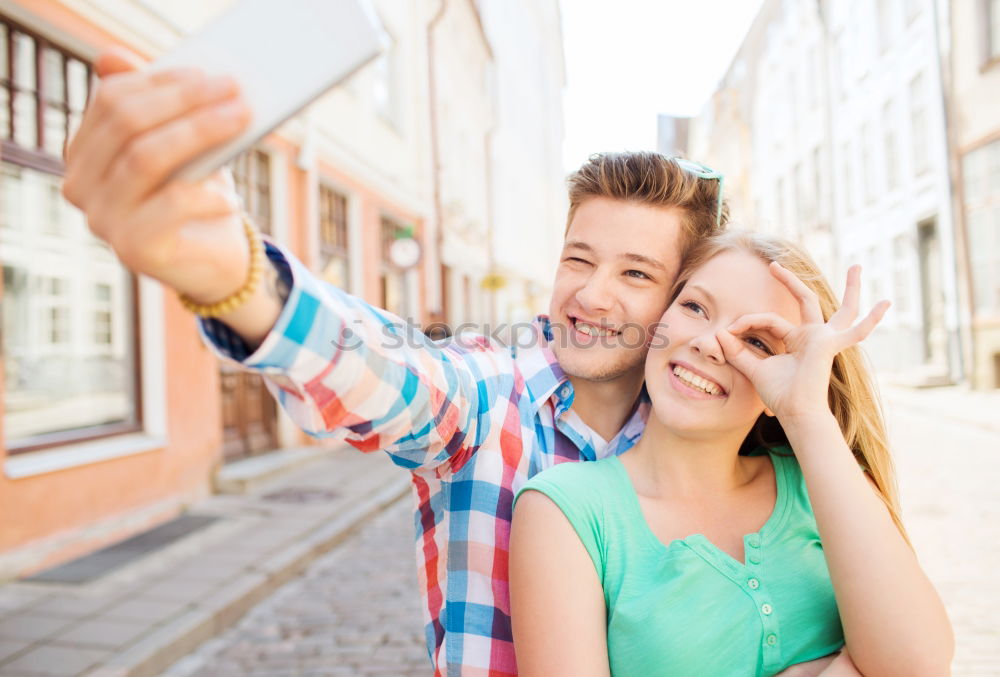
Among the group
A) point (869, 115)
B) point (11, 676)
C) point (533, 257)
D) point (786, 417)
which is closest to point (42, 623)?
point (11, 676)

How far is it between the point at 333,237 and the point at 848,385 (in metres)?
9.57

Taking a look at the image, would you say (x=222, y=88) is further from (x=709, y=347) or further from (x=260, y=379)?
(x=260, y=379)

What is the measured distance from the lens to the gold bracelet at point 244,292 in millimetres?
853

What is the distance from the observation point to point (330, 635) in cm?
389

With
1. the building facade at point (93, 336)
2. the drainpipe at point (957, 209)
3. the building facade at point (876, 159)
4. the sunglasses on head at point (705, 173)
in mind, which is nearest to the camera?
the sunglasses on head at point (705, 173)

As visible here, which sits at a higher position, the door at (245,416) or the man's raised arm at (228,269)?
the man's raised arm at (228,269)

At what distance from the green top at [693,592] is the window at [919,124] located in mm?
16340

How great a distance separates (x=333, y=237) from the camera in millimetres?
10484

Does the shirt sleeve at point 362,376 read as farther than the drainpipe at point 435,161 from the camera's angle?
No

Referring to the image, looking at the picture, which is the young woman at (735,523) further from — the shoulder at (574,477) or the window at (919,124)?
the window at (919,124)

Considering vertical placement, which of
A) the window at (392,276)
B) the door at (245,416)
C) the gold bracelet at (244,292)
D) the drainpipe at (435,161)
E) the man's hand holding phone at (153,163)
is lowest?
the door at (245,416)

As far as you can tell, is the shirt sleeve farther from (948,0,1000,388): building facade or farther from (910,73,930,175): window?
(910,73,930,175): window

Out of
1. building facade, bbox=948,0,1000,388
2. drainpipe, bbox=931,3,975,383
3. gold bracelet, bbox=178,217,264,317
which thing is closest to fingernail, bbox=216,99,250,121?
gold bracelet, bbox=178,217,264,317

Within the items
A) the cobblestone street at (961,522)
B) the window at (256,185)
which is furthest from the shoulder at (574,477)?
the window at (256,185)
